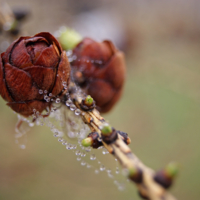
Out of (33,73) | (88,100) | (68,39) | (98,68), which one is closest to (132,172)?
(88,100)

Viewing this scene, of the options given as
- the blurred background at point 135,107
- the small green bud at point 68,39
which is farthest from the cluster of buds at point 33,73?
the blurred background at point 135,107

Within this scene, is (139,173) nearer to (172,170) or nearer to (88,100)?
(172,170)

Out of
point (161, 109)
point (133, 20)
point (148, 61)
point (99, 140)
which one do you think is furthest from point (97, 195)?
point (133, 20)

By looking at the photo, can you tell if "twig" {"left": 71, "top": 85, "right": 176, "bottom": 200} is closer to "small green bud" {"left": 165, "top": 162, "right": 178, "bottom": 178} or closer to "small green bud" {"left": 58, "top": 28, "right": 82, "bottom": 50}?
"small green bud" {"left": 165, "top": 162, "right": 178, "bottom": 178}

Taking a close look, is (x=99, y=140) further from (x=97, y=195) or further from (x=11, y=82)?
(x=97, y=195)

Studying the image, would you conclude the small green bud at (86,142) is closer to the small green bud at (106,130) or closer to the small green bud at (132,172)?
the small green bud at (106,130)
